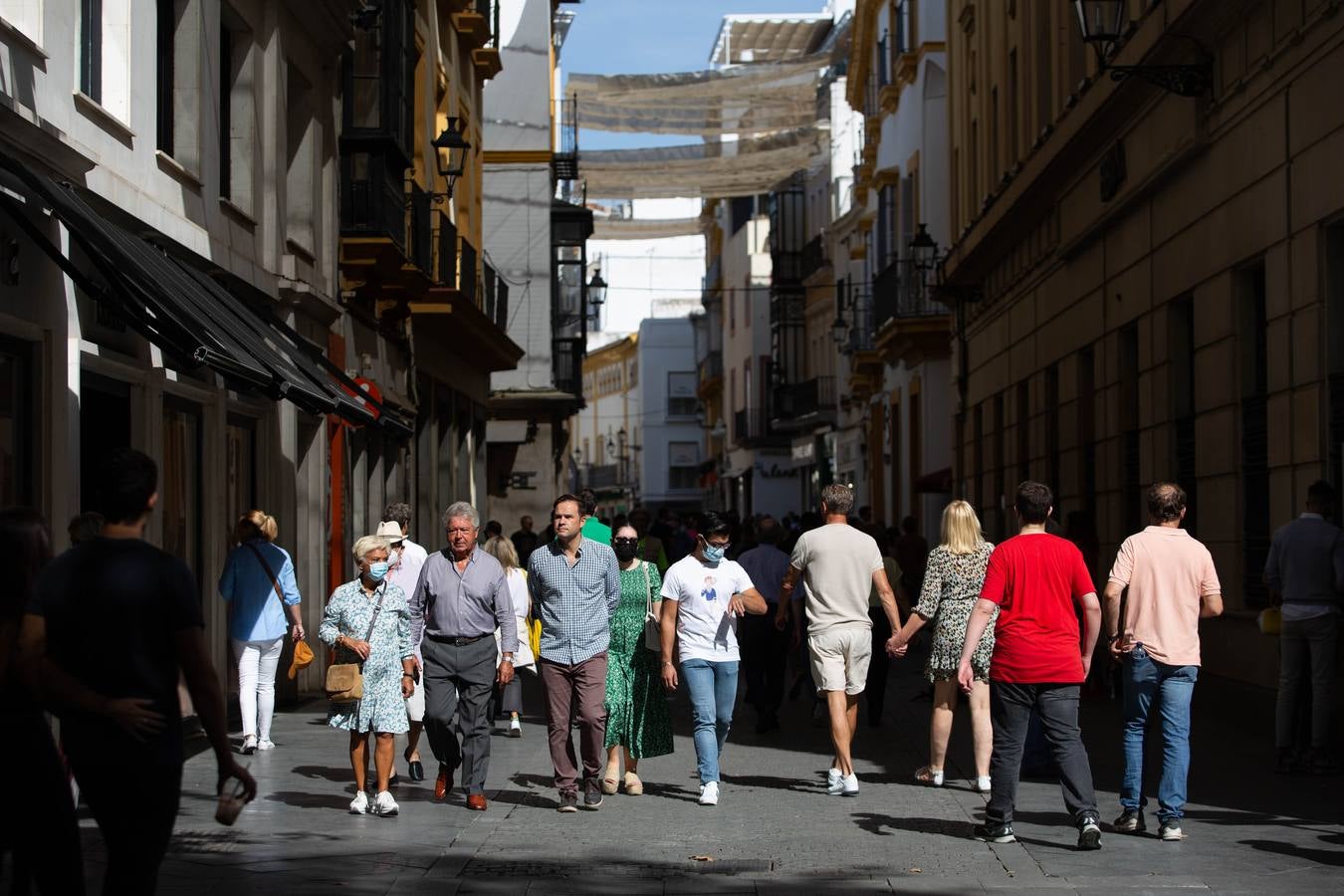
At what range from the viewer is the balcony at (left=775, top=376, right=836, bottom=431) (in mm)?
59688

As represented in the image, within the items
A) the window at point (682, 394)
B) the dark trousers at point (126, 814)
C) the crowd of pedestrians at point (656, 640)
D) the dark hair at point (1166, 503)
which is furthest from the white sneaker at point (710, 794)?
the window at point (682, 394)

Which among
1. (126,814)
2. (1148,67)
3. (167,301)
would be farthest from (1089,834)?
(1148,67)

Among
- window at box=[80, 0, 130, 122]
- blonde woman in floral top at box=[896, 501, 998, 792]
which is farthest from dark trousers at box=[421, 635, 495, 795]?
window at box=[80, 0, 130, 122]

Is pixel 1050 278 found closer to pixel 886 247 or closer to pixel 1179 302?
pixel 1179 302

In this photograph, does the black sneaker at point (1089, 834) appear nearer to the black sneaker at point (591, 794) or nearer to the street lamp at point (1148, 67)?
the black sneaker at point (591, 794)

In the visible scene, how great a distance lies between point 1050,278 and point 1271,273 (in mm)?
10327

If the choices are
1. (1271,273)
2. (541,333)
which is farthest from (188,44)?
(541,333)

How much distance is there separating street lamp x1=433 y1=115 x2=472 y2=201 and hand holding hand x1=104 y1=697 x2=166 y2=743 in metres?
18.5

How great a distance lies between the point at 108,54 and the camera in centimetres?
1366

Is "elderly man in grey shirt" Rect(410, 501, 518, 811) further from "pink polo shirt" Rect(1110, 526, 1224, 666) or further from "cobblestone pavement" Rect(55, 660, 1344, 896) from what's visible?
"pink polo shirt" Rect(1110, 526, 1224, 666)

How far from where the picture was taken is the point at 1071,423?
23.6 m

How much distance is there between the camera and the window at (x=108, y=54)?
13.4m

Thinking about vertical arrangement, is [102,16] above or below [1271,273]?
above

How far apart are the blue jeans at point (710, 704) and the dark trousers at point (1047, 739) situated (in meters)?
2.20
